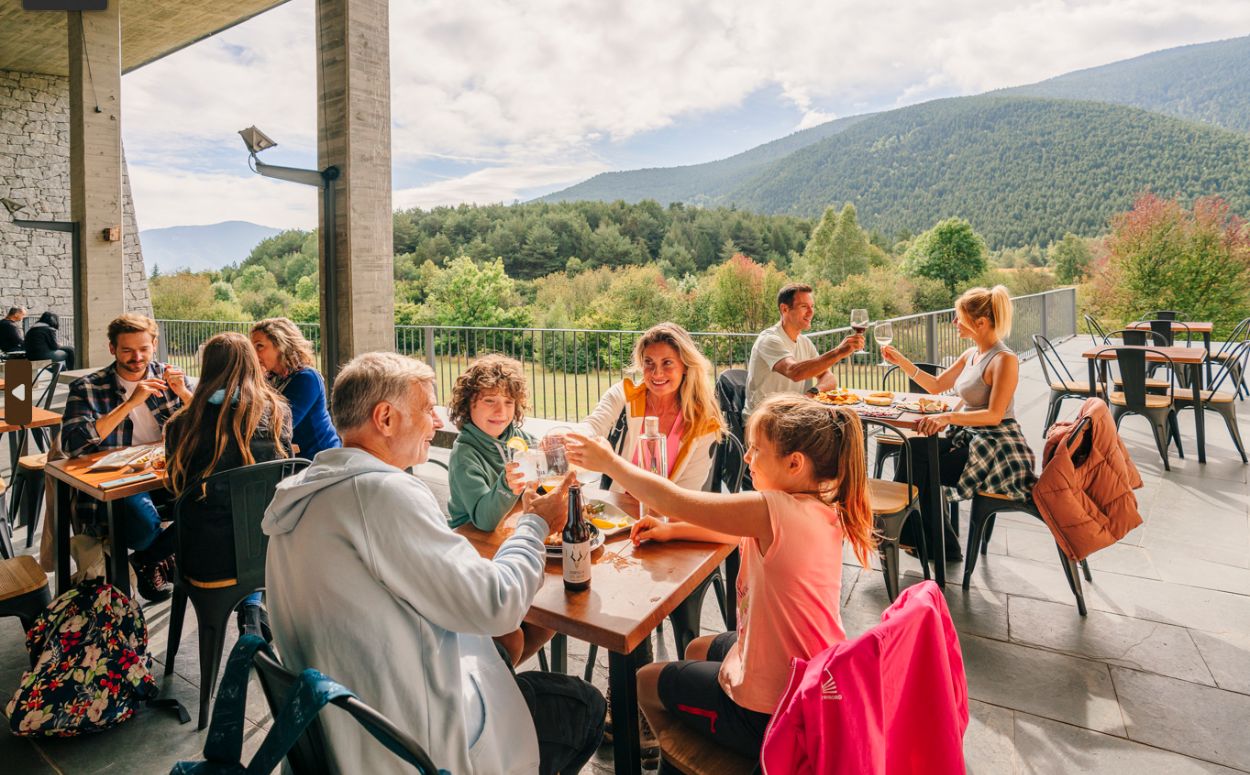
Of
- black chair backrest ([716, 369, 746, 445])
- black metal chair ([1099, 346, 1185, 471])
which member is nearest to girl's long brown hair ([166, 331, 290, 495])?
black chair backrest ([716, 369, 746, 445])

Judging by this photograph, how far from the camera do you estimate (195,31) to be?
32.8ft

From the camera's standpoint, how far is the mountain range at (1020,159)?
138 feet

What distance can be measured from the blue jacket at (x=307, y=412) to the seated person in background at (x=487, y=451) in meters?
1.42

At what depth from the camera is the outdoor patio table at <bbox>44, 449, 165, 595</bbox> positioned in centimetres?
246

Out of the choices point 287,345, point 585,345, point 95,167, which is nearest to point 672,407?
point 287,345

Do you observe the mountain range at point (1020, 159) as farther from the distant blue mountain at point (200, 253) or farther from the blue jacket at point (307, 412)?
the blue jacket at point (307, 412)

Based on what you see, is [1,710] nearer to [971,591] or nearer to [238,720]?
[238,720]

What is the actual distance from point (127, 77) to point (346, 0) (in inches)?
428

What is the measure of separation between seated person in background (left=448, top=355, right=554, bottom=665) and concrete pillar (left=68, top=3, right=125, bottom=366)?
22.8ft

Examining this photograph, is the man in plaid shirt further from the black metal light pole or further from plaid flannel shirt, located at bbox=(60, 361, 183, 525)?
the black metal light pole

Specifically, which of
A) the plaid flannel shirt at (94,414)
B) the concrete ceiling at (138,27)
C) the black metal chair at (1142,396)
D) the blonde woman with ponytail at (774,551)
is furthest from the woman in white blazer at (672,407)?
the concrete ceiling at (138,27)

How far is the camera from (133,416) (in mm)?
3213

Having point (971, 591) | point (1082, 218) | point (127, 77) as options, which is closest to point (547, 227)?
point (127, 77)

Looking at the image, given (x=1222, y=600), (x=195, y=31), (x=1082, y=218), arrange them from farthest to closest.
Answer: (x=1082, y=218), (x=195, y=31), (x=1222, y=600)
